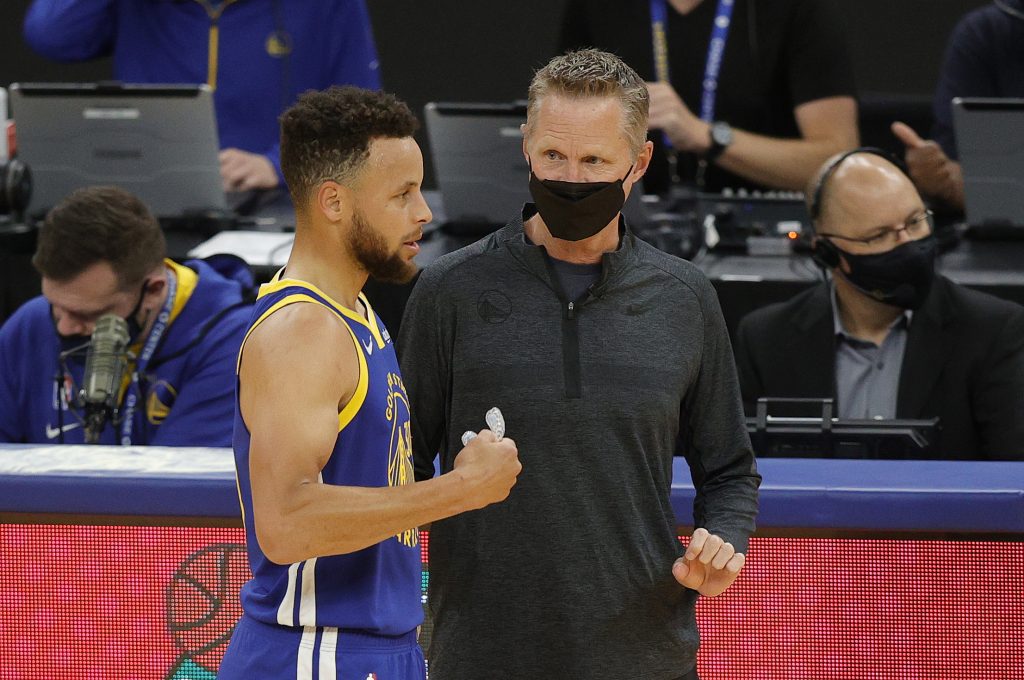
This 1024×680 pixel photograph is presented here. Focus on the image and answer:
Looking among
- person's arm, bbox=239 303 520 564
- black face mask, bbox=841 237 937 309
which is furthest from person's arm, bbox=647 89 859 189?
person's arm, bbox=239 303 520 564

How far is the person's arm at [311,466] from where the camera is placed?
1.77 meters

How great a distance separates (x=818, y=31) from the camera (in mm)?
5082

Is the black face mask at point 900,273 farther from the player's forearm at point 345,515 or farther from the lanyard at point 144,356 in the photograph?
the player's forearm at point 345,515

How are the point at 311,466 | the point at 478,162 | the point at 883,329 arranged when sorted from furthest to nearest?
the point at 478,162
the point at 883,329
the point at 311,466

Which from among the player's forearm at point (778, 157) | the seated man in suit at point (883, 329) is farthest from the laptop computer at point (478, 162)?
the seated man in suit at point (883, 329)

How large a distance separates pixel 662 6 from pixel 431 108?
114 cm

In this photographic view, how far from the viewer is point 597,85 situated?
211 cm

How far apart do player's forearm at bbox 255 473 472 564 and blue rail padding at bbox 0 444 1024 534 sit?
0.55 meters

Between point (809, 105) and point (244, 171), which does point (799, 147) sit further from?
point (244, 171)

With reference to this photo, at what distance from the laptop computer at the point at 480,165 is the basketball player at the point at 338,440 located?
246 cm

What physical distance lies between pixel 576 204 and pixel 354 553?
60 cm

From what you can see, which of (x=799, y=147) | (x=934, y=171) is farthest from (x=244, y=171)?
(x=934, y=171)

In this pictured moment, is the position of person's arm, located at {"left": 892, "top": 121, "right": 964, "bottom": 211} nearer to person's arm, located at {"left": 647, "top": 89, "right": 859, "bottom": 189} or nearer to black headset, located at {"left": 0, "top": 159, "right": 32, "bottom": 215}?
person's arm, located at {"left": 647, "top": 89, "right": 859, "bottom": 189}

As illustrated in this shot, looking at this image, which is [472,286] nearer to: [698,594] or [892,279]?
[698,594]
